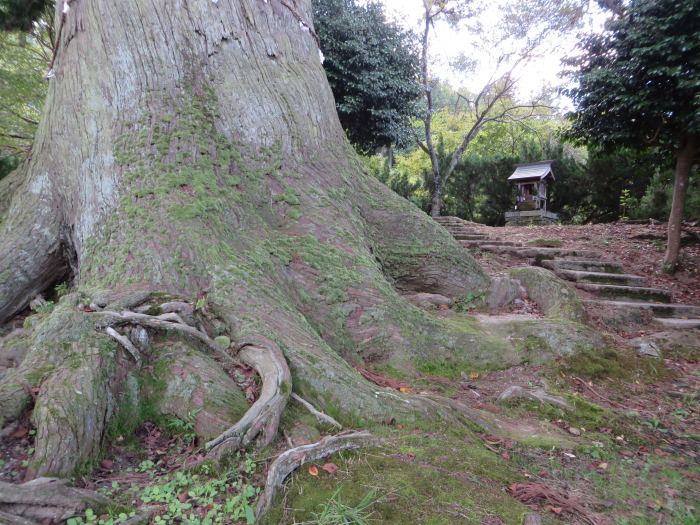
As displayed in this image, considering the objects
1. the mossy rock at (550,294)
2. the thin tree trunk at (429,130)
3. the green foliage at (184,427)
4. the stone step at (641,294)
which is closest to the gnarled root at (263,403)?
the green foliage at (184,427)

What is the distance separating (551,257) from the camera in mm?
7598

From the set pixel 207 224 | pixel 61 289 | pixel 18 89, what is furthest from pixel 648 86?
pixel 18 89

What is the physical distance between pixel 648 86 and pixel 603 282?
9.06ft

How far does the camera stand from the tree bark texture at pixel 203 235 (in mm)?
2338

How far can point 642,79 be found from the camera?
627 centimetres

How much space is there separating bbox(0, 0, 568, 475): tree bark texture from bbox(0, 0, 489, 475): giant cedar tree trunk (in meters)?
0.01

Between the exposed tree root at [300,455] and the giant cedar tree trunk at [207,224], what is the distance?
0.29m

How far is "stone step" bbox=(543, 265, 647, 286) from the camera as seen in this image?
6758 mm

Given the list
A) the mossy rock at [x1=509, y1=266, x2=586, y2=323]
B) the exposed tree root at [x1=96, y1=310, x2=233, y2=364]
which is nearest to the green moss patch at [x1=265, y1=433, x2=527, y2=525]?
the exposed tree root at [x1=96, y1=310, x2=233, y2=364]

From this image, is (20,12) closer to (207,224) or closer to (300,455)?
(207,224)

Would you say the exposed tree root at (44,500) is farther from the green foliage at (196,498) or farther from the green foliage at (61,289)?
the green foliage at (61,289)

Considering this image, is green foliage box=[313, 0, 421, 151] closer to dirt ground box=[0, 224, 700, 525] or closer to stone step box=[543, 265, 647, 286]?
stone step box=[543, 265, 647, 286]

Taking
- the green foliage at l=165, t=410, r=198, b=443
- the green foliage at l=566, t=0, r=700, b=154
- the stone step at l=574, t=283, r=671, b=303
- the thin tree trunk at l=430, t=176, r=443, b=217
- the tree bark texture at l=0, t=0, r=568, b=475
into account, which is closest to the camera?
the green foliage at l=165, t=410, r=198, b=443

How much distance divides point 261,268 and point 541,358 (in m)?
2.41
